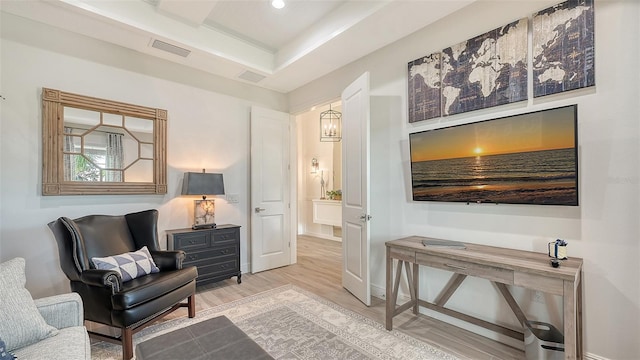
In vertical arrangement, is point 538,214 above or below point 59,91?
below

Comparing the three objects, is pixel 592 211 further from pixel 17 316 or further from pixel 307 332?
pixel 17 316

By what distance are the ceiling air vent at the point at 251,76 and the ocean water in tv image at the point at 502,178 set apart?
101 inches

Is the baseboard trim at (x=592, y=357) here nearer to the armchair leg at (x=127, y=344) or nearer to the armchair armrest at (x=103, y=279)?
the armchair leg at (x=127, y=344)

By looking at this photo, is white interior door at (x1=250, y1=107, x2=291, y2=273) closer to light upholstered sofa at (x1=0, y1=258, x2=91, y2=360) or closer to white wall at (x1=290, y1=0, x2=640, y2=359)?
white wall at (x1=290, y1=0, x2=640, y2=359)

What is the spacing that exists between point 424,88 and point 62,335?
3.30m

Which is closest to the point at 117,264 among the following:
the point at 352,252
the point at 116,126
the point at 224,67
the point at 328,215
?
the point at 116,126

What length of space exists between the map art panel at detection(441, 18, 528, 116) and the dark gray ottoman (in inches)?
98.4

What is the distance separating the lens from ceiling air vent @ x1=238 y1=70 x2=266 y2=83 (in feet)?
12.9

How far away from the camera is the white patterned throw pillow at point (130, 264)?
7.74ft

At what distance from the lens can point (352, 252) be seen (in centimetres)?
327

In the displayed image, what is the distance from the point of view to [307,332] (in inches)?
96.0

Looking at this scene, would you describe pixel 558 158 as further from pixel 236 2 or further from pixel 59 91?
pixel 59 91

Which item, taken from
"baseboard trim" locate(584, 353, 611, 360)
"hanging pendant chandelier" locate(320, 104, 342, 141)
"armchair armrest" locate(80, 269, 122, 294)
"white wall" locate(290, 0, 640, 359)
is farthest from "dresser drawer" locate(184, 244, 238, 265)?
"baseboard trim" locate(584, 353, 611, 360)

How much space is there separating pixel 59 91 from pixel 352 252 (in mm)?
3512
